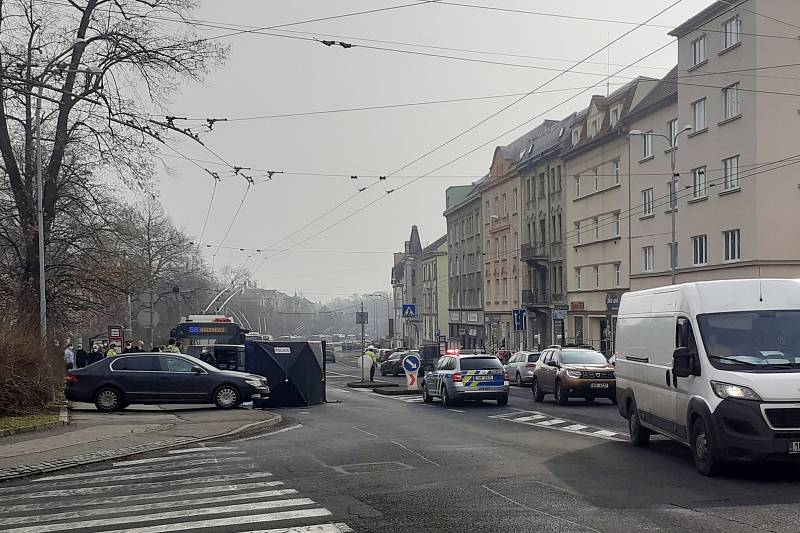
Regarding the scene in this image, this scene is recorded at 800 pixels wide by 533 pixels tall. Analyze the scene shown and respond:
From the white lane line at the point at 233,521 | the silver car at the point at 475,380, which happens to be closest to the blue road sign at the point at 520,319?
the silver car at the point at 475,380

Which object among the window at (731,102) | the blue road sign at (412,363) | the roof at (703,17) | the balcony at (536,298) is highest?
the roof at (703,17)

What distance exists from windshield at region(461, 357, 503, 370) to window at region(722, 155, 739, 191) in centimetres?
1686

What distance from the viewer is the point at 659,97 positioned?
151ft

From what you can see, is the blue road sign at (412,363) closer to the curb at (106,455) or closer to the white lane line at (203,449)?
the curb at (106,455)

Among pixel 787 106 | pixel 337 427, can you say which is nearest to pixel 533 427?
pixel 337 427

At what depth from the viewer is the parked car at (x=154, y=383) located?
77.2 feet

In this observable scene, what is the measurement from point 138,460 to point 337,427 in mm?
5883

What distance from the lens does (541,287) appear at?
2500 inches

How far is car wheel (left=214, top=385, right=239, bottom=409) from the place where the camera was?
23.9 metres

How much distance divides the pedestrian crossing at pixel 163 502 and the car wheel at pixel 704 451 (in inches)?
177

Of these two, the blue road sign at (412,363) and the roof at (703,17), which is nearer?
the blue road sign at (412,363)

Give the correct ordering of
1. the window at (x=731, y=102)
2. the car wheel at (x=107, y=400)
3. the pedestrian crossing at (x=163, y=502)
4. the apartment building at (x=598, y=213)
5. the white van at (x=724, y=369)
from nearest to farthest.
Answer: the pedestrian crossing at (x=163, y=502) → the white van at (x=724, y=369) → the car wheel at (x=107, y=400) → the window at (x=731, y=102) → the apartment building at (x=598, y=213)

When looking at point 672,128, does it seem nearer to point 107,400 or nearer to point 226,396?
point 226,396

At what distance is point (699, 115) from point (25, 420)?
31.6 metres
